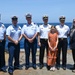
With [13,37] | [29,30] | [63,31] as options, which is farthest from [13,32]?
[63,31]

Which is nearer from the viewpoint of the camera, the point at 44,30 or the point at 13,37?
the point at 13,37

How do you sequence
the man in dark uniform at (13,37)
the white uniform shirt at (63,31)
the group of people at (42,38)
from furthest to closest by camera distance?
the white uniform shirt at (63,31) < the group of people at (42,38) < the man in dark uniform at (13,37)

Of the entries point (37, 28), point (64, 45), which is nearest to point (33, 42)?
point (37, 28)

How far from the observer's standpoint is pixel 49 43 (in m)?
10.5

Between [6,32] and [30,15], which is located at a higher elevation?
[30,15]

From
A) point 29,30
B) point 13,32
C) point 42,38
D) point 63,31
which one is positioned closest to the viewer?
point 13,32

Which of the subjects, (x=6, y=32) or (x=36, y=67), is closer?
(x=6, y=32)

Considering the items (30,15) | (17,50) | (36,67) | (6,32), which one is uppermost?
(30,15)

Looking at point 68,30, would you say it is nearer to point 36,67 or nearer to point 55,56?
point 55,56

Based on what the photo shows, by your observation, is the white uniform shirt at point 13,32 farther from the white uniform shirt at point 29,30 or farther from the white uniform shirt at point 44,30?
the white uniform shirt at point 44,30

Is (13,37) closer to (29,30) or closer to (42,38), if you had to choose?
(29,30)

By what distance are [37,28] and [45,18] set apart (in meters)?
0.48

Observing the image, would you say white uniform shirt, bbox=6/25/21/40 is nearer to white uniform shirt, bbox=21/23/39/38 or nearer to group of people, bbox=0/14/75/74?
group of people, bbox=0/14/75/74

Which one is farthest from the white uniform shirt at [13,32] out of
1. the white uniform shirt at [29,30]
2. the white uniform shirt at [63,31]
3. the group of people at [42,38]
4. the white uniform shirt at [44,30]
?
the white uniform shirt at [63,31]
